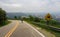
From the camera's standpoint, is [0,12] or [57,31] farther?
[0,12]

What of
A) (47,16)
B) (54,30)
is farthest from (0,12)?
(54,30)

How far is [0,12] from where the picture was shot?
217ft

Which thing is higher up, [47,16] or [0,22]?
[47,16]

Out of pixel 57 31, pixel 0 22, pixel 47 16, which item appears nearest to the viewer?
pixel 57 31

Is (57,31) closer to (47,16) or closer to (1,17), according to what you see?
(47,16)

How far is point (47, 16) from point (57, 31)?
7.12m

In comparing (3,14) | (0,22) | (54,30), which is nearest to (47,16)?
(54,30)

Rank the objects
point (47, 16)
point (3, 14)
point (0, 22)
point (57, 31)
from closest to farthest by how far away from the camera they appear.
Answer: point (57, 31) < point (47, 16) < point (0, 22) < point (3, 14)

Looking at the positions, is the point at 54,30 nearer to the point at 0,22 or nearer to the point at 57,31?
the point at 57,31

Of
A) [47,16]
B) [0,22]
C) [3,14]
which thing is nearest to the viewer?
[47,16]

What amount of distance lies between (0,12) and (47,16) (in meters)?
36.0

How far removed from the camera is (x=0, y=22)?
6244 centimetres

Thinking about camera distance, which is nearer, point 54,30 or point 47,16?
point 54,30

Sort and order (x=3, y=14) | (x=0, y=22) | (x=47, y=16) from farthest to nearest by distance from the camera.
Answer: (x=3, y=14), (x=0, y=22), (x=47, y=16)
